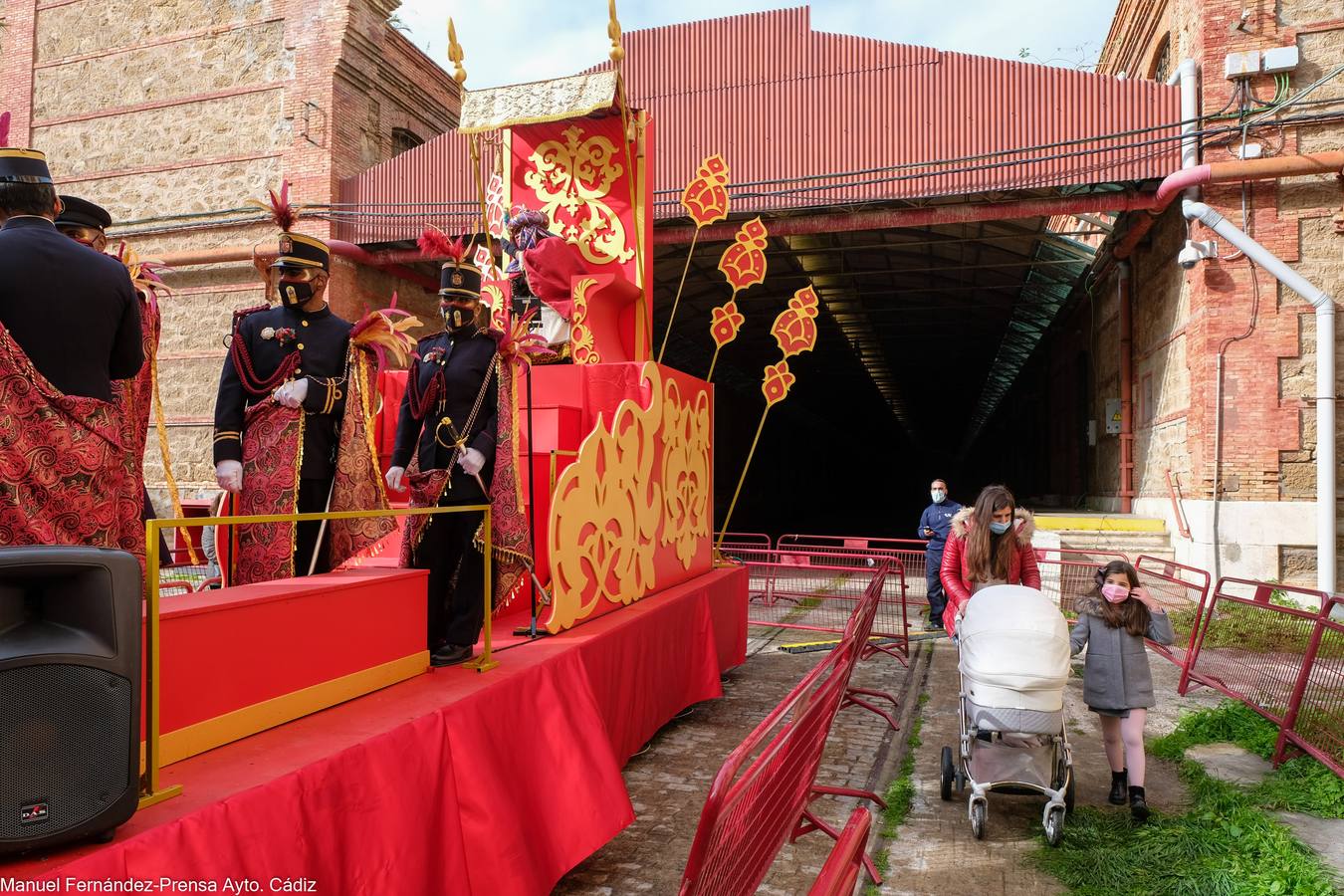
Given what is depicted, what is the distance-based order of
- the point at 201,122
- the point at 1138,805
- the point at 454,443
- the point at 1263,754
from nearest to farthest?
the point at 454,443
the point at 1138,805
the point at 1263,754
the point at 201,122

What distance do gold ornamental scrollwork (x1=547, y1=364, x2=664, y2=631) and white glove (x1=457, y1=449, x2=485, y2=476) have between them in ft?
1.58

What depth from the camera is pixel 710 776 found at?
4.59m

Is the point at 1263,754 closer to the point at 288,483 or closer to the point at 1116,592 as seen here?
the point at 1116,592

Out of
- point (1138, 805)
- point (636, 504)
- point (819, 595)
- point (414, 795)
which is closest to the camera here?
point (414, 795)

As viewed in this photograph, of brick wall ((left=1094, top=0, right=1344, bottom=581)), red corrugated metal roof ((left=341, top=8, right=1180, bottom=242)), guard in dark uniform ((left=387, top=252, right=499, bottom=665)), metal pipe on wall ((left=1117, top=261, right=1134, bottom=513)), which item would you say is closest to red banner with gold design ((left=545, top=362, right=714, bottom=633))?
guard in dark uniform ((left=387, top=252, right=499, bottom=665))

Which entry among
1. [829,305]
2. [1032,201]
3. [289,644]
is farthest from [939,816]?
[829,305]

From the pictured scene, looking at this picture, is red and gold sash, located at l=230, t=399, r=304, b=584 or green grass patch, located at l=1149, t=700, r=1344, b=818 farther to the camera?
green grass patch, located at l=1149, t=700, r=1344, b=818

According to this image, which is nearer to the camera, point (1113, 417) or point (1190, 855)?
point (1190, 855)

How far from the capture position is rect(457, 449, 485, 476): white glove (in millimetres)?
3662

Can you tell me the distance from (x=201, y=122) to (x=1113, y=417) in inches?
692

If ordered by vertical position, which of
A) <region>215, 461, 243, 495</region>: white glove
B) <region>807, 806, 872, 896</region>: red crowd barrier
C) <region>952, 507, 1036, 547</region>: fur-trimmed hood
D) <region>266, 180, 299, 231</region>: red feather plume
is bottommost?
<region>807, 806, 872, 896</region>: red crowd barrier

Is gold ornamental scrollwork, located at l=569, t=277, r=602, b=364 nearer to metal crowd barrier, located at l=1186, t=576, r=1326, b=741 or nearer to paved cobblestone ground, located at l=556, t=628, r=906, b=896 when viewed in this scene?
paved cobblestone ground, located at l=556, t=628, r=906, b=896

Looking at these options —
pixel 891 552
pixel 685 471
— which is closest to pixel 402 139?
pixel 891 552

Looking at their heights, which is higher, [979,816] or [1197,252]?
[1197,252]
